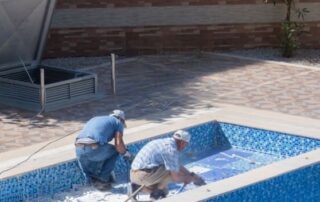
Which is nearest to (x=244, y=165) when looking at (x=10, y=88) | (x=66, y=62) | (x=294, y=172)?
(x=294, y=172)

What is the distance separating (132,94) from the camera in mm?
13461

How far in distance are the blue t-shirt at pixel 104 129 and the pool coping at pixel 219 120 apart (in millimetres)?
462

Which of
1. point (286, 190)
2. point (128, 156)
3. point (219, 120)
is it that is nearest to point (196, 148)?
point (219, 120)

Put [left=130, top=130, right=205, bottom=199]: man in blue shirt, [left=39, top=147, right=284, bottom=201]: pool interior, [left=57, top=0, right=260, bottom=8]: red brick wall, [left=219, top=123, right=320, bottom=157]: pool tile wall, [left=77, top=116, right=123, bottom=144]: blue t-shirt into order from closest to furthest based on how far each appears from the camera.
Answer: [left=130, top=130, right=205, bottom=199]: man in blue shirt → [left=77, top=116, right=123, bottom=144]: blue t-shirt → [left=39, top=147, right=284, bottom=201]: pool interior → [left=219, top=123, right=320, bottom=157]: pool tile wall → [left=57, top=0, right=260, bottom=8]: red brick wall

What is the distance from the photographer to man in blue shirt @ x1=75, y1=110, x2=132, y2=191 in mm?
9391

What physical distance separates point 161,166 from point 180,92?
4904mm

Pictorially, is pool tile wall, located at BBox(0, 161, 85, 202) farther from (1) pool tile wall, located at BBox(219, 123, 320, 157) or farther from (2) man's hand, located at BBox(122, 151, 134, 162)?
(1) pool tile wall, located at BBox(219, 123, 320, 157)

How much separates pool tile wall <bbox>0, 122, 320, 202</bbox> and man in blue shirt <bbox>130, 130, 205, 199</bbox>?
1.04 meters

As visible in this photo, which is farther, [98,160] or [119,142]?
[98,160]

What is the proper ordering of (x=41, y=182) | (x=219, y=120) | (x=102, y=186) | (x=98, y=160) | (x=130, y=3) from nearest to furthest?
1. (x=41, y=182)
2. (x=98, y=160)
3. (x=102, y=186)
4. (x=219, y=120)
5. (x=130, y=3)

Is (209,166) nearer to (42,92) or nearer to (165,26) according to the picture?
(42,92)

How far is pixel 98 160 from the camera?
9.53 m

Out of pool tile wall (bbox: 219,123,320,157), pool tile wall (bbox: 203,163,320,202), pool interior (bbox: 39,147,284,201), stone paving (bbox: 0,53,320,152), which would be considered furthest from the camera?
stone paving (bbox: 0,53,320,152)

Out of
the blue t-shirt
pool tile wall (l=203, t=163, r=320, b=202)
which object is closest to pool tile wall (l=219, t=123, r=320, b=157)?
pool tile wall (l=203, t=163, r=320, b=202)
